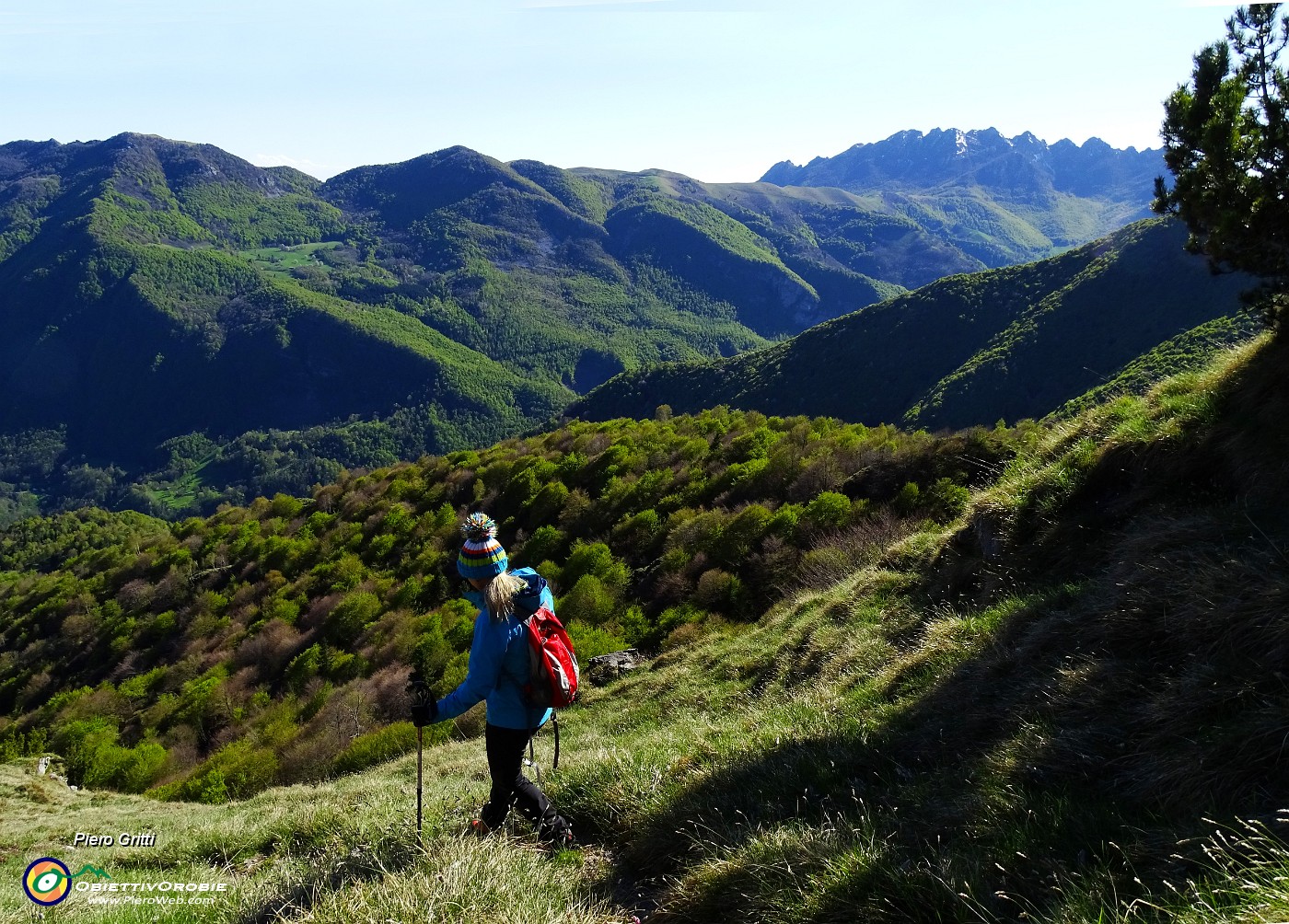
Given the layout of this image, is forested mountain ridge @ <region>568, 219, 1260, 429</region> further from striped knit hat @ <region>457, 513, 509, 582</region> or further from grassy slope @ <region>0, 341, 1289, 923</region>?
striped knit hat @ <region>457, 513, 509, 582</region>

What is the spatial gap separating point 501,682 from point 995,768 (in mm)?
2794

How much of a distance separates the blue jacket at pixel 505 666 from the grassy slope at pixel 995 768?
72 cm

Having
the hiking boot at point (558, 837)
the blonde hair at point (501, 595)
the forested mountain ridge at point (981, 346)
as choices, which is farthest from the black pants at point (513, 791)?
the forested mountain ridge at point (981, 346)

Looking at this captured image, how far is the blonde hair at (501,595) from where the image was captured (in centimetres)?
418

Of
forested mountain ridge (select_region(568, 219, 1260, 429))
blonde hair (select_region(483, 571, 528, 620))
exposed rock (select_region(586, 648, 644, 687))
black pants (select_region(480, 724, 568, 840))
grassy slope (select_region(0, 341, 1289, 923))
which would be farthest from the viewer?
forested mountain ridge (select_region(568, 219, 1260, 429))

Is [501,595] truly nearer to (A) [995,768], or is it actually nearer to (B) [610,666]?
(A) [995,768]

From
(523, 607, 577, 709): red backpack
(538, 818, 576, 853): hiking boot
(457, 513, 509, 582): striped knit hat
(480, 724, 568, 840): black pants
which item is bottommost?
(538, 818, 576, 853): hiking boot

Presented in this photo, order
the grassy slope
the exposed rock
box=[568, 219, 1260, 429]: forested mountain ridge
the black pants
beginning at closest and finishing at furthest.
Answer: the grassy slope < the black pants < the exposed rock < box=[568, 219, 1260, 429]: forested mountain ridge

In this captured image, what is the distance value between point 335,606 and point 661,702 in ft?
82.7

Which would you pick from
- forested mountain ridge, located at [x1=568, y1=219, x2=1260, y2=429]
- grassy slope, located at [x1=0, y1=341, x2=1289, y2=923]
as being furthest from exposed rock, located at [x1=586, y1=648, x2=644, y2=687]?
forested mountain ridge, located at [x1=568, y1=219, x2=1260, y2=429]

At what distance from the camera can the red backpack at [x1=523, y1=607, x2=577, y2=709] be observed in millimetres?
4191

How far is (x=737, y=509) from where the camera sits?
25078 mm

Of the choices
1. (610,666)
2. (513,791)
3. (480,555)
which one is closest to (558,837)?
(513,791)

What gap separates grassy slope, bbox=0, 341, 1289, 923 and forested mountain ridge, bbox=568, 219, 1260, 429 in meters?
74.7
